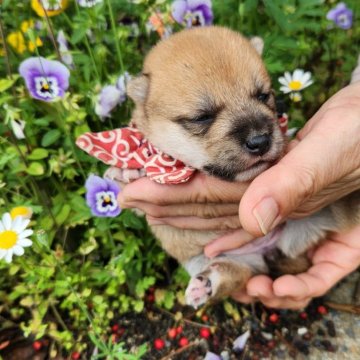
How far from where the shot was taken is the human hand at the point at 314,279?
2.25 meters

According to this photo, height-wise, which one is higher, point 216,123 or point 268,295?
point 216,123

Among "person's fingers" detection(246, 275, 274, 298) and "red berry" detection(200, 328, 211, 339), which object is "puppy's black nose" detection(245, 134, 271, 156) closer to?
"person's fingers" detection(246, 275, 274, 298)

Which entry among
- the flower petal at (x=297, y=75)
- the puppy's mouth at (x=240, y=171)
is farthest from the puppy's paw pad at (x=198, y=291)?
the flower petal at (x=297, y=75)

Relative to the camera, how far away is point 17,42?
2.42 meters

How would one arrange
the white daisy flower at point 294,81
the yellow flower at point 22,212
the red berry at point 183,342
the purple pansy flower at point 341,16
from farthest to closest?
the purple pansy flower at point 341,16, the white daisy flower at point 294,81, the red berry at point 183,342, the yellow flower at point 22,212

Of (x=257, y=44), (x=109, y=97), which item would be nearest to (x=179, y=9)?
(x=257, y=44)

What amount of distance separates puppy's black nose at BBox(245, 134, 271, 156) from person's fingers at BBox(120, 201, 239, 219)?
38cm

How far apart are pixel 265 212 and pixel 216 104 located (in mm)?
687

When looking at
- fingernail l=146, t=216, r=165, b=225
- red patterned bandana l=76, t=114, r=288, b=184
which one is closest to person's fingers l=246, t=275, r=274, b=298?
fingernail l=146, t=216, r=165, b=225

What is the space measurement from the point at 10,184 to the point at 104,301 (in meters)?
0.88

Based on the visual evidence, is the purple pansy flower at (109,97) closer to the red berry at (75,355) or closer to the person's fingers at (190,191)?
the person's fingers at (190,191)

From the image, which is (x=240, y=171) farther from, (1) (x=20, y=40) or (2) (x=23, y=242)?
(1) (x=20, y=40)

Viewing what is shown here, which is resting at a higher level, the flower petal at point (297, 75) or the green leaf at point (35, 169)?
the flower petal at point (297, 75)

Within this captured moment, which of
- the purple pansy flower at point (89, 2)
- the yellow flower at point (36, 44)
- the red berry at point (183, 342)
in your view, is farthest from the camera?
the red berry at point (183, 342)
